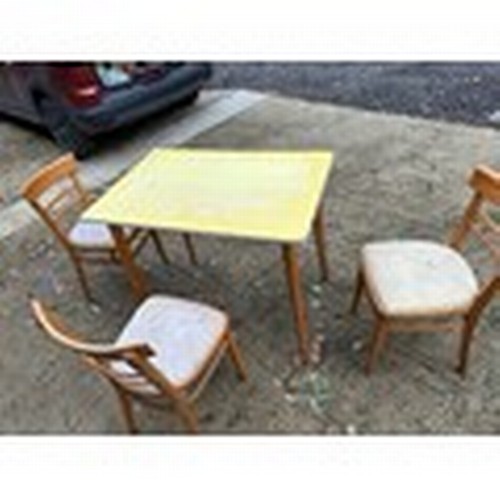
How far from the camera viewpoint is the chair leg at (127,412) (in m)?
2.39

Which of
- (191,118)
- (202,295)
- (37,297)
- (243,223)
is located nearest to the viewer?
(243,223)

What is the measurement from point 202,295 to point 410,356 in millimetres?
1119

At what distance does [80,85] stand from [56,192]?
1327 mm

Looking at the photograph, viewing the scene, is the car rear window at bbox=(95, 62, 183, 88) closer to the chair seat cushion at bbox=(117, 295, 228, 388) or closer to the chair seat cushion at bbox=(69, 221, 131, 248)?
the chair seat cushion at bbox=(69, 221, 131, 248)

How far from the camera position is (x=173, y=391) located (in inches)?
84.8

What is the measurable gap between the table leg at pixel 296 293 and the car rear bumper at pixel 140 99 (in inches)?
98.1

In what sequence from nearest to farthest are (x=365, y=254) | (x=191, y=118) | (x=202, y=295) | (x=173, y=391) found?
(x=173, y=391), (x=365, y=254), (x=202, y=295), (x=191, y=118)

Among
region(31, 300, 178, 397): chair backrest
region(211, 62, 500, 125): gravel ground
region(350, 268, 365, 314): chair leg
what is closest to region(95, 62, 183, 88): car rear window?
region(211, 62, 500, 125): gravel ground

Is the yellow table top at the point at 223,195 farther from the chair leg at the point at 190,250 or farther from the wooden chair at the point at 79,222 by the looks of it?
the chair leg at the point at 190,250

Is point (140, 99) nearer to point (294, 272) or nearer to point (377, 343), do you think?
point (294, 272)

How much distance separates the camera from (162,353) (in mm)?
2318
